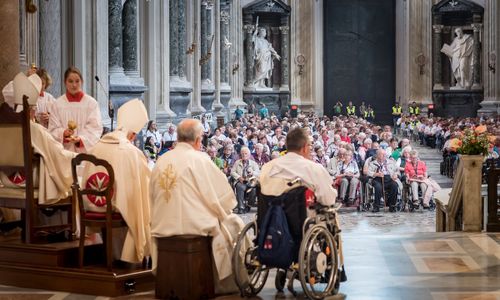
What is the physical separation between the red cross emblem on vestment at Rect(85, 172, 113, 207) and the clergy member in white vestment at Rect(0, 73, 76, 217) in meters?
0.51

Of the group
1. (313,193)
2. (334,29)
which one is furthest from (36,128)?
(334,29)

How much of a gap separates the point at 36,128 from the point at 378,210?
12.6 m

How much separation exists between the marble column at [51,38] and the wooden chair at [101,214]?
7359 millimetres

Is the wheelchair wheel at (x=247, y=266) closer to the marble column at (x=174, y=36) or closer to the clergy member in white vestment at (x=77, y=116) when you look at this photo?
the clergy member in white vestment at (x=77, y=116)

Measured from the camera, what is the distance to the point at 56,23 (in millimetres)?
16938

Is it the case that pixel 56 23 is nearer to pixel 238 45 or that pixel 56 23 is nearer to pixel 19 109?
pixel 19 109

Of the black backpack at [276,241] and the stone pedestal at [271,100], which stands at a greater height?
the stone pedestal at [271,100]

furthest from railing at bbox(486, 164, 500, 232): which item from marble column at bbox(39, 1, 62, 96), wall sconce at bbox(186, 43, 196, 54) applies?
wall sconce at bbox(186, 43, 196, 54)

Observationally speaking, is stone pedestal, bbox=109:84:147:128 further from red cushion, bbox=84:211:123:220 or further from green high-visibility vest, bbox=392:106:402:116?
green high-visibility vest, bbox=392:106:402:116

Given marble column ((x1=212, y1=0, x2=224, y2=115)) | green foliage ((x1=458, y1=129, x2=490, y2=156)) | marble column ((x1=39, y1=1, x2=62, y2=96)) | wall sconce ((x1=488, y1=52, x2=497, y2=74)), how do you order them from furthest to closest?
1. wall sconce ((x1=488, y1=52, x2=497, y2=74))
2. marble column ((x1=212, y1=0, x2=224, y2=115))
3. marble column ((x1=39, y1=1, x2=62, y2=96))
4. green foliage ((x1=458, y1=129, x2=490, y2=156))

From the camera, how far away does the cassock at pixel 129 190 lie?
31.6 ft

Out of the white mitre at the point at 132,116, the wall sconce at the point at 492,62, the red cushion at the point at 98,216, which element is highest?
the wall sconce at the point at 492,62

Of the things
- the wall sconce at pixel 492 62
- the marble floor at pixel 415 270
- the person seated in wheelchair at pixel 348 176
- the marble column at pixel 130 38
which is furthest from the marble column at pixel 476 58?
the marble floor at pixel 415 270

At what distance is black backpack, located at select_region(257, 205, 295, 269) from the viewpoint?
9.01 m
